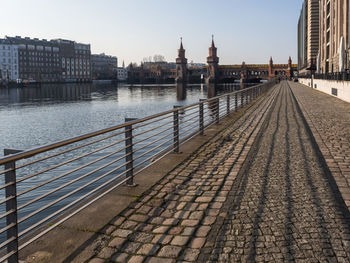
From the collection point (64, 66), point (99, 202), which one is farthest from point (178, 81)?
point (99, 202)

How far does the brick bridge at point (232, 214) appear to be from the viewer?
3910 millimetres

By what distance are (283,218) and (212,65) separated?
173 meters

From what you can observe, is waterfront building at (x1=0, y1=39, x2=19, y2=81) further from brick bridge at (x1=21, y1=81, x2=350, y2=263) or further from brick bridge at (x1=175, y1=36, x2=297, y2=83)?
brick bridge at (x1=21, y1=81, x2=350, y2=263)

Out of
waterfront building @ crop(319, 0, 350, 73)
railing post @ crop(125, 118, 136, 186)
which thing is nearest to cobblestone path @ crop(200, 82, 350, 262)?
railing post @ crop(125, 118, 136, 186)

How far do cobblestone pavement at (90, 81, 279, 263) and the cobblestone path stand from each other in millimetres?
252

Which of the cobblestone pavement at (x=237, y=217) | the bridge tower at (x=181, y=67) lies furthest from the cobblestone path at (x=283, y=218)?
the bridge tower at (x=181, y=67)

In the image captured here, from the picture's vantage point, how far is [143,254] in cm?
390

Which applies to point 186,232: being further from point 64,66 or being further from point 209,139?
point 64,66

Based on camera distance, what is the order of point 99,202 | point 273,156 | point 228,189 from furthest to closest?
point 273,156 → point 228,189 → point 99,202

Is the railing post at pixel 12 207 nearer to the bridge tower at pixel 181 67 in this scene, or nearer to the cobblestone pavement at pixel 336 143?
the cobblestone pavement at pixel 336 143

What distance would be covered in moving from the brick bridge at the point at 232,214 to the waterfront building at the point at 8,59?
17096 cm

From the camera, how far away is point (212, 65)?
571 feet

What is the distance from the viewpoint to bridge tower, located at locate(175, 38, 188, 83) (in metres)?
178

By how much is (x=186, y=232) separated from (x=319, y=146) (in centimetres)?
658
